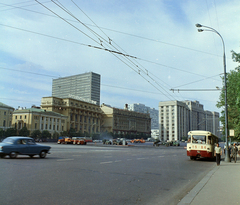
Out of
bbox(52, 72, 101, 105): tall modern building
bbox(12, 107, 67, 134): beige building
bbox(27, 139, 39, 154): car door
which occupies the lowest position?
bbox(27, 139, 39, 154): car door

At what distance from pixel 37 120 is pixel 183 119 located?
6745 centimetres

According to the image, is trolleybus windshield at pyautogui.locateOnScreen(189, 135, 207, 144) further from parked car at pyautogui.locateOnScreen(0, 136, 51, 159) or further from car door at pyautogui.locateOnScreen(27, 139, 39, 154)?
car door at pyautogui.locateOnScreen(27, 139, 39, 154)

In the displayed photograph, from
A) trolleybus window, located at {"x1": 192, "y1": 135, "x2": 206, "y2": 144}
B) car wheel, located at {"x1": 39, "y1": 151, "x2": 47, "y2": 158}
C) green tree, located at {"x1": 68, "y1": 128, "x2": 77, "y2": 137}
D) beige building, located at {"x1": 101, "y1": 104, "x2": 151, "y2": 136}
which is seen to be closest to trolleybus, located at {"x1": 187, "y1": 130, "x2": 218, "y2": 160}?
trolleybus window, located at {"x1": 192, "y1": 135, "x2": 206, "y2": 144}

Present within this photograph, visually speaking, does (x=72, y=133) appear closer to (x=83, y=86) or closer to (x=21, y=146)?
(x=83, y=86)

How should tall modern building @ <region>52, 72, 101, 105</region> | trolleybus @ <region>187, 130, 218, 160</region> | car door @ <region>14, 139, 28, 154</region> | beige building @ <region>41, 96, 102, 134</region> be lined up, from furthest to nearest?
tall modern building @ <region>52, 72, 101, 105</region>, beige building @ <region>41, 96, 102, 134</region>, trolleybus @ <region>187, 130, 218, 160</region>, car door @ <region>14, 139, 28, 154</region>

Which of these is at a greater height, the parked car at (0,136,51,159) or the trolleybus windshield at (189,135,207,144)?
the trolleybus windshield at (189,135,207,144)

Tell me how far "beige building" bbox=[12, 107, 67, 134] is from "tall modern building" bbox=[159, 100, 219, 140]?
51.1m

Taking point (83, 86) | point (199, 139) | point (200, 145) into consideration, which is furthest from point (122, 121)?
point (200, 145)

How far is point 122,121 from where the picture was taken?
16050cm

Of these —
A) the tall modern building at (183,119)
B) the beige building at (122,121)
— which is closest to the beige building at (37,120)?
the beige building at (122,121)

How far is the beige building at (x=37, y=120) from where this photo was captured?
90156mm

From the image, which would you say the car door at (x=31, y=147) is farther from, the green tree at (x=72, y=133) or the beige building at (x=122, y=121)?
the beige building at (x=122, y=121)

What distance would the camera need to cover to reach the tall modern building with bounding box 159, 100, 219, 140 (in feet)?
342

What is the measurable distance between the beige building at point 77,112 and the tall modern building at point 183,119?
4111 centimetres
